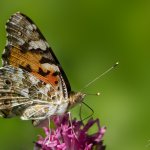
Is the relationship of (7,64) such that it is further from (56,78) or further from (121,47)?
(121,47)

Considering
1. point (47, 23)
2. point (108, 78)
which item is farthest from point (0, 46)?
point (108, 78)

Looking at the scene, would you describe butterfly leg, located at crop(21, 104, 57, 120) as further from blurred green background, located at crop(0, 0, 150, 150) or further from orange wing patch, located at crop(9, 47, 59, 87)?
blurred green background, located at crop(0, 0, 150, 150)

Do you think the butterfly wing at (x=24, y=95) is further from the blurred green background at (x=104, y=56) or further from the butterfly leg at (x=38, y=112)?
the blurred green background at (x=104, y=56)

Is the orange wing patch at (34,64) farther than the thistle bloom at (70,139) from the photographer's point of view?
Yes

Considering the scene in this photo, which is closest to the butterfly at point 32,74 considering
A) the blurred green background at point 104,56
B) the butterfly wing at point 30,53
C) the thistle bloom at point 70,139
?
the butterfly wing at point 30,53

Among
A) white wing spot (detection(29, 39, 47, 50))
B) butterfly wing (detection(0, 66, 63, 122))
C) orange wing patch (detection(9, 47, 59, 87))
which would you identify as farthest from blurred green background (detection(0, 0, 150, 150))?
white wing spot (detection(29, 39, 47, 50))

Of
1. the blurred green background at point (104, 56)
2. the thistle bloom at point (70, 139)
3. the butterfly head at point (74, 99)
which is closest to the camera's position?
the thistle bloom at point (70, 139)

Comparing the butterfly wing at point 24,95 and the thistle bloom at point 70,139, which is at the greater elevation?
the butterfly wing at point 24,95
